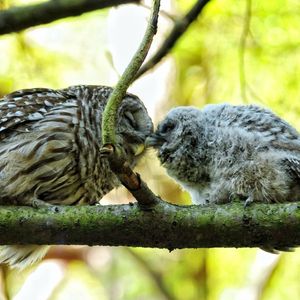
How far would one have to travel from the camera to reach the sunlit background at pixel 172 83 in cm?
607

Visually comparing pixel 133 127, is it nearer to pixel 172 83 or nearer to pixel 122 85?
pixel 122 85

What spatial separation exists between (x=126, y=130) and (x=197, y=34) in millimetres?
2831

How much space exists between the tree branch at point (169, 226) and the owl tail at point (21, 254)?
841 mm

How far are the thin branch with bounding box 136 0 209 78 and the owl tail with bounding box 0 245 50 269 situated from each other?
1192 millimetres

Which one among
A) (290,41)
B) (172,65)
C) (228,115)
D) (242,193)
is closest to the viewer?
(242,193)

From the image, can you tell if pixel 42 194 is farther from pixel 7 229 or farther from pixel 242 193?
pixel 242 193

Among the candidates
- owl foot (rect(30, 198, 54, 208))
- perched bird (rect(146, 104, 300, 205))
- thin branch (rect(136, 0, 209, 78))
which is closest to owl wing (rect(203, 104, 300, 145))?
perched bird (rect(146, 104, 300, 205))

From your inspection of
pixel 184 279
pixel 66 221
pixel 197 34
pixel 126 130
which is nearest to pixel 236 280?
pixel 184 279

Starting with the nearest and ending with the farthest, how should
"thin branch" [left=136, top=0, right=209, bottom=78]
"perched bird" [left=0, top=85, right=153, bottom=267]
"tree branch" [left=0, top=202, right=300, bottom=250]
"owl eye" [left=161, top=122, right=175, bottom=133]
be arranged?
"tree branch" [left=0, top=202, right=300, bottom=250] < "perched bird" [left=0, top=85, right=153, bottom=267] < "owl eye" [left=161, top=122, right=175, bottom=133] < "thin branch" [left=136, top=0, right=209, bottom=78]

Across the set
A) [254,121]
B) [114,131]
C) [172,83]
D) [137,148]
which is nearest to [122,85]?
[114,131]

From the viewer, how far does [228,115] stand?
3768 mm

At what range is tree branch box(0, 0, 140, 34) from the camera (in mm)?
4332

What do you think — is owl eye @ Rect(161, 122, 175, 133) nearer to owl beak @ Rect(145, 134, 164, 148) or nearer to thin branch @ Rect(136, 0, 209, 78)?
owl beak @ Rect(145, 134, 164, 148)

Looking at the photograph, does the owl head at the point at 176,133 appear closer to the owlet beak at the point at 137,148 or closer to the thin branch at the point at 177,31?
the owlet beak at the point at 137,148
